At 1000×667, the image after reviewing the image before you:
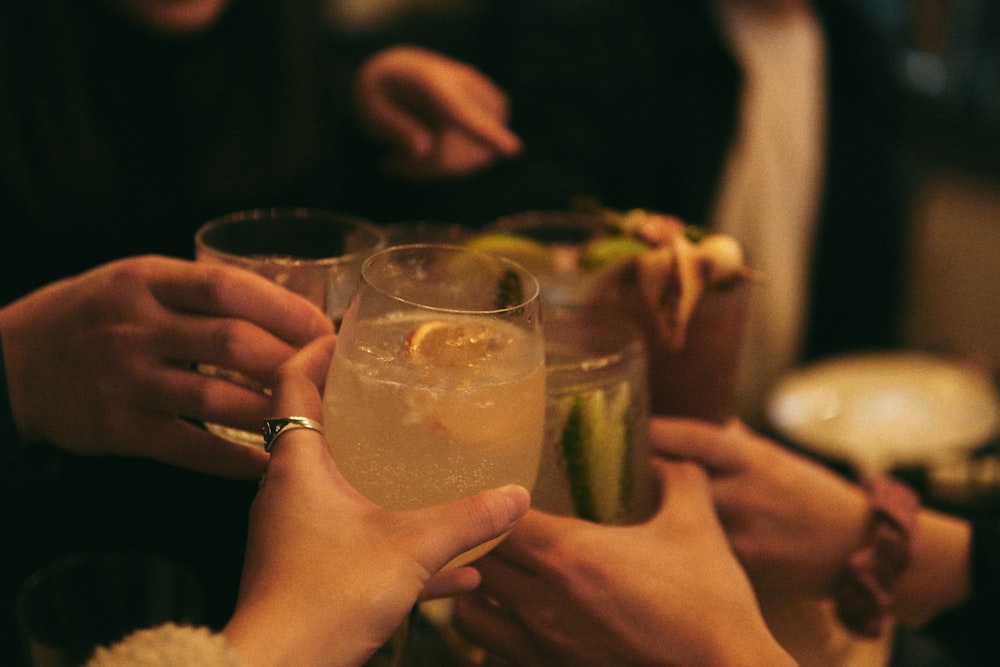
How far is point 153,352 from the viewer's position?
86 cm

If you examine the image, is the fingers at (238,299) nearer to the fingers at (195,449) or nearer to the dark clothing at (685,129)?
the fingers at (195,449)

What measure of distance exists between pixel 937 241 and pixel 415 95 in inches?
124

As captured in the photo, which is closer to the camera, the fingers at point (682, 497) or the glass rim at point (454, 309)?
the glass rim at point (454, 309)

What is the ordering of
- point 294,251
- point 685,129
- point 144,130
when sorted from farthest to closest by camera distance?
point 685,129, point 144,130, point 294,251

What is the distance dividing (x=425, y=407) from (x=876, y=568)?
650mm

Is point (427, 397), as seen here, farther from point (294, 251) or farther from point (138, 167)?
point (138, 167)

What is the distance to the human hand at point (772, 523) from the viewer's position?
110cm

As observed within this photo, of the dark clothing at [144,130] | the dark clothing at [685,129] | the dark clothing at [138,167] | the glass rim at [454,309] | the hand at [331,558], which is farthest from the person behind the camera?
the dark clothing at [685,129]

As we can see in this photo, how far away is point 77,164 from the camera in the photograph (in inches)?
58.2

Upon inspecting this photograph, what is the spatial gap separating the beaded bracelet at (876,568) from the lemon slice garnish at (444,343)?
61 centimetres

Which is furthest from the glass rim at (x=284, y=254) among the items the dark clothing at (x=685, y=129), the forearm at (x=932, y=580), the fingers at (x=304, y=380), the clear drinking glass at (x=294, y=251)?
the dark clothing at (x=685, y=129)

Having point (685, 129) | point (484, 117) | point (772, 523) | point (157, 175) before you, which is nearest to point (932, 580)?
point (772, 523)

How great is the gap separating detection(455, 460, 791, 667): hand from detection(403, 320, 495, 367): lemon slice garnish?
8.0 inches

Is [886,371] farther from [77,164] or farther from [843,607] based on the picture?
[77,164]
